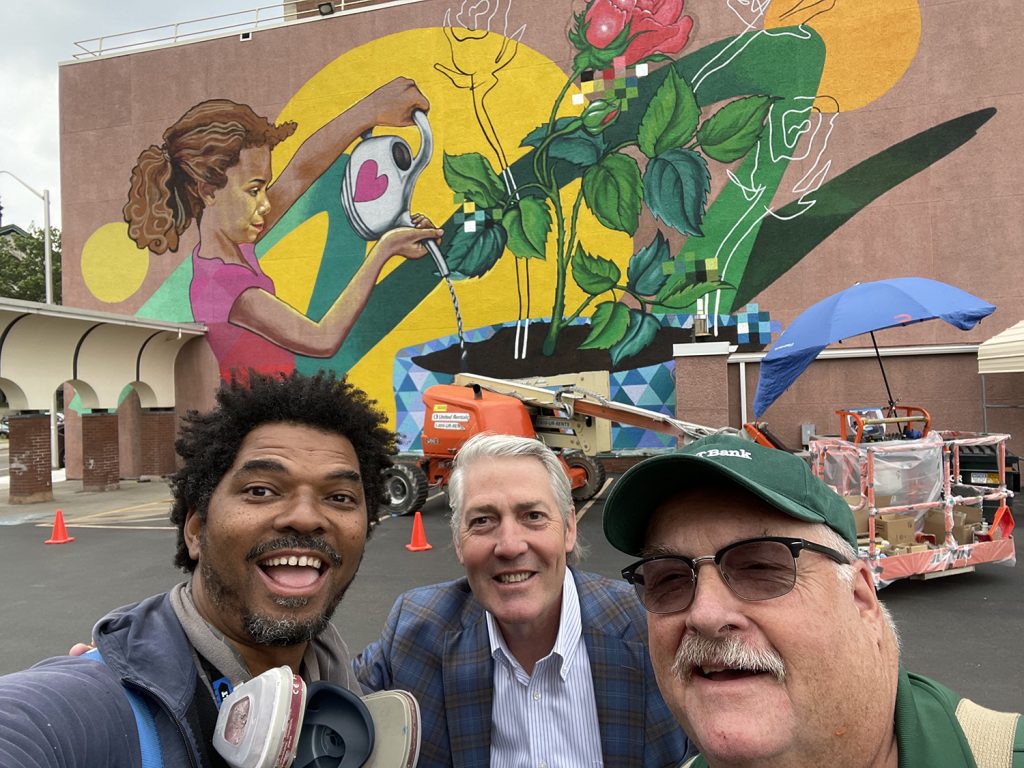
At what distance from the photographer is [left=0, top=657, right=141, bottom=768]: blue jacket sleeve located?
119 cm

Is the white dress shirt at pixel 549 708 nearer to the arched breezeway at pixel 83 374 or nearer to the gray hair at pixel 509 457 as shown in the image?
the gray hair at pixel 509 457

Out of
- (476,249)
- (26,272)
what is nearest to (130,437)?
(476,249)

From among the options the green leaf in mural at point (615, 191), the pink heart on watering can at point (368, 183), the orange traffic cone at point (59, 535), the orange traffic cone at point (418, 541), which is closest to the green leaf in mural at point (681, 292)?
the green leaf in mural at point (615, 191)

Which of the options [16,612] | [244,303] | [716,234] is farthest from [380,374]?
[16,612]

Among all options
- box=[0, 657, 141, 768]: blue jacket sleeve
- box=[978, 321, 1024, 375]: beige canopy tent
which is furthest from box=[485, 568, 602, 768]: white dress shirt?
box=[978, 321, 1024, 375]: beige canopy tent

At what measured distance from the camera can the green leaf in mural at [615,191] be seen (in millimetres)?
15734

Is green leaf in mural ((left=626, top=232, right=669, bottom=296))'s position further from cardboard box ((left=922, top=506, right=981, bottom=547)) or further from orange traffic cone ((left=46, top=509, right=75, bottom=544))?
orange traffic cone ((left=46, top=509, right=75, bottom=544))

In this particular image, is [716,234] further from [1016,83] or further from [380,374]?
[380,374]

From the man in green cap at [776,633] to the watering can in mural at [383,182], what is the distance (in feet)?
53.0

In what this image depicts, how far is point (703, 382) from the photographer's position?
1341 centimetres

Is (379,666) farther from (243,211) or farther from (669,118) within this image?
(243,211)

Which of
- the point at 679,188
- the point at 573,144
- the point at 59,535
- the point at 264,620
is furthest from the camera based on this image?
the point at 573,144

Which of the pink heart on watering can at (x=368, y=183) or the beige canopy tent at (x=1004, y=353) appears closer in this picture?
the beige canopy tent at (x=1004, y=353)

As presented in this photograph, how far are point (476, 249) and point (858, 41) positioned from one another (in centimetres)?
977
